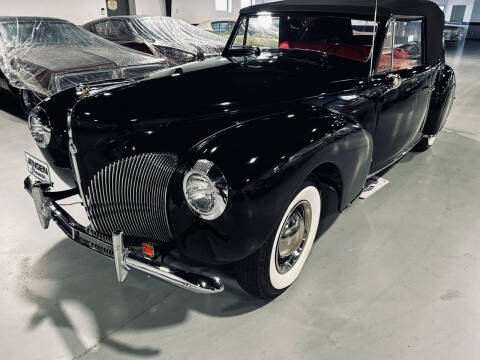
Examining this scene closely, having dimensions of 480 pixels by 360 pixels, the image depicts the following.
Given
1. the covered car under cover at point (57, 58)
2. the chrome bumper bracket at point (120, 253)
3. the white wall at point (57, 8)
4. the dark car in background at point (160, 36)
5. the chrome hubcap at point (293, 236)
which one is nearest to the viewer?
the chrome bumper bracket at point (120, 253)

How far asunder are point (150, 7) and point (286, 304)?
12.0 metres

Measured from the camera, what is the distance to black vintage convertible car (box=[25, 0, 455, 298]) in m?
1.47

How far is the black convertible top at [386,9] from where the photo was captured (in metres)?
2.41

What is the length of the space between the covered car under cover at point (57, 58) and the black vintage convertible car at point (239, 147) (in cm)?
202

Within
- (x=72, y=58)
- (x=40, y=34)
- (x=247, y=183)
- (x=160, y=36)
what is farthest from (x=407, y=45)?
(x=40, y=34)

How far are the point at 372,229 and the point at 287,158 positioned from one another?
1.23 metres

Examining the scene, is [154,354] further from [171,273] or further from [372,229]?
[372,229]

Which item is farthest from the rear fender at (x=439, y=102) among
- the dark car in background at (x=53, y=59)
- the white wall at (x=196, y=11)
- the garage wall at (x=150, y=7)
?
the white wall at (x=196, y=11)

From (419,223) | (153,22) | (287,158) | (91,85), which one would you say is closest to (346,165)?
(287,158)

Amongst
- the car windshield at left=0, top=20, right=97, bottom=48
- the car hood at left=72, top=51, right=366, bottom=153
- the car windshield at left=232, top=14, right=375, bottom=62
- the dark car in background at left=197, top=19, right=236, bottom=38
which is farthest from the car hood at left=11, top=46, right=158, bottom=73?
the dark car in background at left=197, top=19, right=236, bottom=38

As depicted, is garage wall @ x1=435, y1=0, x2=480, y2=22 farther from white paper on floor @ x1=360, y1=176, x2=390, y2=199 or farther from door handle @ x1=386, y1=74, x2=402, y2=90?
door handle @ x1=386, y1=74, x2=402, y2=90

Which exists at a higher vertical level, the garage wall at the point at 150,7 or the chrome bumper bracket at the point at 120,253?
the garage wall at the point at 150,7

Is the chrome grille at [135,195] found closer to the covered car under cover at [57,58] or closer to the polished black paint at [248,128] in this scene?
the polished black paint at [248,128]

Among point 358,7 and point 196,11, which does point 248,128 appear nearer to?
point 358,7
